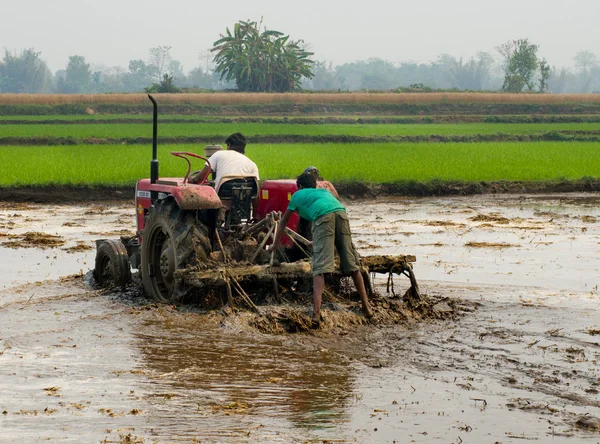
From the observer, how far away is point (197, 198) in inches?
321

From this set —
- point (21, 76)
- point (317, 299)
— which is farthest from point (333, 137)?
point (21, 76)

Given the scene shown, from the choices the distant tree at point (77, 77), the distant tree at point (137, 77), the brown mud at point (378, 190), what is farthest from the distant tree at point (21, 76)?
the brown mud at point (378, 190)

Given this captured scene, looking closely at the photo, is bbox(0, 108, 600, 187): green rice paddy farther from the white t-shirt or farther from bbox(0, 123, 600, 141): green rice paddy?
the white t-shirt

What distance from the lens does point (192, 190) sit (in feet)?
27.0

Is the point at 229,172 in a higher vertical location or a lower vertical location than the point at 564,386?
higher

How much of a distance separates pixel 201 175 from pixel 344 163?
611 inches

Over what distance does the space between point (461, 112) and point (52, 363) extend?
160 ft

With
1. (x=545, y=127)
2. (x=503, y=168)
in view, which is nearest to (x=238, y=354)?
Result: (x=503, y=168)

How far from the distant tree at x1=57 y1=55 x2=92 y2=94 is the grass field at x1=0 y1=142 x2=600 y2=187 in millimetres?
116123

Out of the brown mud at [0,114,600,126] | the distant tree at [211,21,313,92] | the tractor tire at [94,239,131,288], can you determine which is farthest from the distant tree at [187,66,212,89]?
the tractor tire at [94,239,131,288]

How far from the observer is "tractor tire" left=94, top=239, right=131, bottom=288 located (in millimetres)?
9523

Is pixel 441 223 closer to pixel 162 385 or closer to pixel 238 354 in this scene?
pixel 238 354

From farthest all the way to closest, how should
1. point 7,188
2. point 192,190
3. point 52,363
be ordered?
point 7,188 → point 192,190 → point 52,363

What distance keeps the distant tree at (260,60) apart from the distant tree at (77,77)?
7708 centimetres
